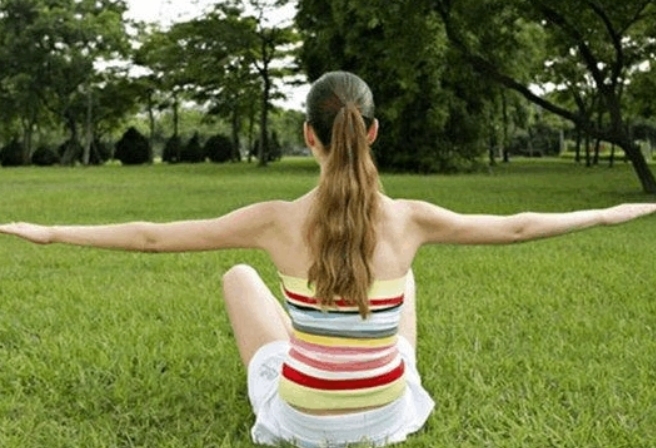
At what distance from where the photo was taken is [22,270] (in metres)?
7.96

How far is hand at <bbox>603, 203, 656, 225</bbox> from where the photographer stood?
3.17 metres

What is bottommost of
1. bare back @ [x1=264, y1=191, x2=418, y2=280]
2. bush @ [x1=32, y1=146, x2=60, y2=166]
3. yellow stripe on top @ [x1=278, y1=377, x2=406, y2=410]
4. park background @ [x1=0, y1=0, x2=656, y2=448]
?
bush @ [x1=32, y1=146, x2=60, y2=166]

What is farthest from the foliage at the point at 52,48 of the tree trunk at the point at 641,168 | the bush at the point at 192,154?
the tree trunk at the point at 641,168

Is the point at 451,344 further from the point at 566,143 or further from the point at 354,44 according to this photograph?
the point at 566,143

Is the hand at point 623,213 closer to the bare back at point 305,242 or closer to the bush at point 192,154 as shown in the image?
the bare back at point 305,242

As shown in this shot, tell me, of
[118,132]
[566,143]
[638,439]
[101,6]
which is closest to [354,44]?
[101,6]

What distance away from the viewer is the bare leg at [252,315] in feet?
11.5

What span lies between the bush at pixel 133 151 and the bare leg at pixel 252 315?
48964 millimetres

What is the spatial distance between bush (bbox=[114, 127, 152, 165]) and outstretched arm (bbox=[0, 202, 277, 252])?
162 feet

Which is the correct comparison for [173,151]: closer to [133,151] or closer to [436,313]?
[133,151]

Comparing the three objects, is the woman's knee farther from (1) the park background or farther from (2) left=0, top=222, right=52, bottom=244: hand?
Answer: (2) left=0, top=222, right=52, bottom=244: hand

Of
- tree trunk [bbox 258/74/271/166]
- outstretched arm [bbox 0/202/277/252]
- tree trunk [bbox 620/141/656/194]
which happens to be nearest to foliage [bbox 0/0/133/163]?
tree trunk [bbox 258/74/271/166]

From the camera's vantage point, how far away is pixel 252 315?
353 cm

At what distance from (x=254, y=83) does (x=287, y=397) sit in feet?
137
